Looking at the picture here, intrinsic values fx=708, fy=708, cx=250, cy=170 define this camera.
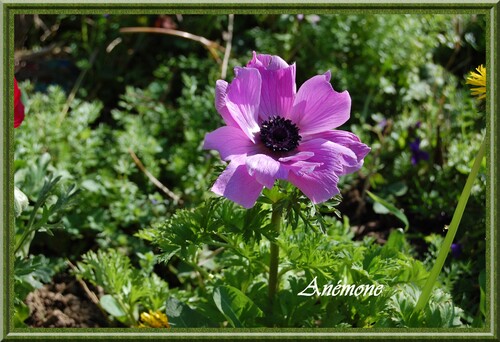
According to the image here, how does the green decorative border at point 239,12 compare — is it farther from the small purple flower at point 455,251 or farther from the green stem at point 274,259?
the small purple flower at point 455,251

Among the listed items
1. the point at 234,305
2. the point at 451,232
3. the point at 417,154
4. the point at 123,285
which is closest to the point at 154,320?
the point at 123,285

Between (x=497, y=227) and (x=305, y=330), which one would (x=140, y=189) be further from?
(x=497, y=227)

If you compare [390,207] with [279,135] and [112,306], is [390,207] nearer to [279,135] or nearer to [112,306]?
[279,135]

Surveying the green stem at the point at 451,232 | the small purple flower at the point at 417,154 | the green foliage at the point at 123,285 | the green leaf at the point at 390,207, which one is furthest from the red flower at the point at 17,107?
the small purple flower at the point at 417,154

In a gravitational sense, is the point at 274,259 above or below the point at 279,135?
below

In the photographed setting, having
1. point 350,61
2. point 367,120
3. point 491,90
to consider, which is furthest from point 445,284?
point 350,61

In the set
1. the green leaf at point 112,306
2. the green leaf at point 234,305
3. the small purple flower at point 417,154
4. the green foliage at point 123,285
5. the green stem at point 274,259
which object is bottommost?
the green leaf at point 112,306
